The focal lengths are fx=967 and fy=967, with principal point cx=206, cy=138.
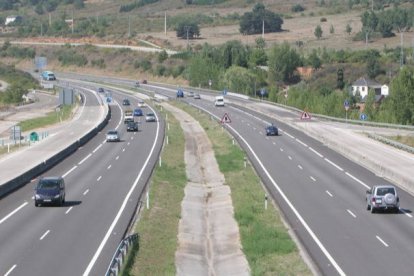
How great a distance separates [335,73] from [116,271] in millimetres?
A: 151147

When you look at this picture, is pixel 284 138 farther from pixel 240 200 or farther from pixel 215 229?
pixel 215 229

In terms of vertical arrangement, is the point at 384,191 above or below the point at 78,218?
above

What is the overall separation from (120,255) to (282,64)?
495 ft

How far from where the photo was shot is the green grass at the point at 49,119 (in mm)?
122625

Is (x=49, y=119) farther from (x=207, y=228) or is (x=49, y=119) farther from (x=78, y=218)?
(x=78, y=218)

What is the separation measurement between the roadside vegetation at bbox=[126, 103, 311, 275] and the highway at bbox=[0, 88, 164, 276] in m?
1.12

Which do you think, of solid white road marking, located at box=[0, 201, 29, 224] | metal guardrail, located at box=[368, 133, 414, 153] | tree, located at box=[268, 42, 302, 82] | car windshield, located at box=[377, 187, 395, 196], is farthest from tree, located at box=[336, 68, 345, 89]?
car windshield, located at box=[377, 187, 395, 196]

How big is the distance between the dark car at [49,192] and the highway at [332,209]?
11.6 m

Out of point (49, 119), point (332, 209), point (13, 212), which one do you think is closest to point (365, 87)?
point (49, 119)

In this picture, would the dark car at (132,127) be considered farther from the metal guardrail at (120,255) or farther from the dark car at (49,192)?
the metal guardrail at (120,255)

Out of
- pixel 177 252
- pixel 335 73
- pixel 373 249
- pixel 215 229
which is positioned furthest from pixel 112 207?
pixel 335 73

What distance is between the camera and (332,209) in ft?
164

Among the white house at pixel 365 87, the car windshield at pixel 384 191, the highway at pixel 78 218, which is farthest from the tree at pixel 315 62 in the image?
the car windshield at pixel 384 191

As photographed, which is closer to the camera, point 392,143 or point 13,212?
point 13,212
